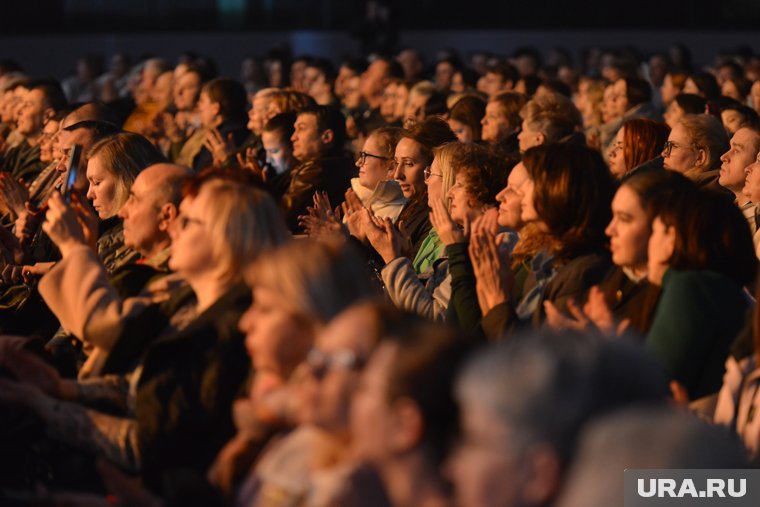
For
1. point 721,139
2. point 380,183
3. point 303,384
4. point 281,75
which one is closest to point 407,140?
point 380,183

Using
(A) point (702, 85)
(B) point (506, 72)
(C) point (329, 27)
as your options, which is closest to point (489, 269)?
(A) point (702, 85)

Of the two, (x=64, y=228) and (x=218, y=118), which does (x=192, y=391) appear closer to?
(x=64, y=228)

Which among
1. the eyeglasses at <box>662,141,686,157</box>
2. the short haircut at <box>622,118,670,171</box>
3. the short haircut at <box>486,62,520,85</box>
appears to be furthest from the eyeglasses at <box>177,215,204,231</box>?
the short haircut at <box>486,62,520,85</box>

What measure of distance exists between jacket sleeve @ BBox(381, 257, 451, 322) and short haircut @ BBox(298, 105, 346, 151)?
2775 mm

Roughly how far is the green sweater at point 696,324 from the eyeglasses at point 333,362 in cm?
124

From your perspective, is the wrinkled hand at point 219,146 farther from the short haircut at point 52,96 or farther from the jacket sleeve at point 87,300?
the jacket sleeve at point 87,300

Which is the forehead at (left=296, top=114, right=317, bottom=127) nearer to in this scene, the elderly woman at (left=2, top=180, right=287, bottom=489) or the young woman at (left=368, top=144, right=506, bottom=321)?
the young woman at (left=368, top=144, right=506, bottom=321)

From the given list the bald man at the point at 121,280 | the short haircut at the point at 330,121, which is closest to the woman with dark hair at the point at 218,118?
the short haircut at the point at 330,121

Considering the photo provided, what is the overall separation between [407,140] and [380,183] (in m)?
0.24

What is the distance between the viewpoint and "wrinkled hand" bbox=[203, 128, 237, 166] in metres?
9.27

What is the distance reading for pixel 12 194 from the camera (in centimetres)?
688

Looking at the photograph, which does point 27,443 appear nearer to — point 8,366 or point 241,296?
point 8,366

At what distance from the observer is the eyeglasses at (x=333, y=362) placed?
2.86m

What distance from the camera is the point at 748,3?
78.0ft
